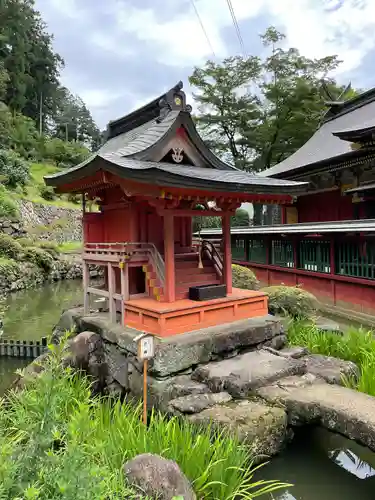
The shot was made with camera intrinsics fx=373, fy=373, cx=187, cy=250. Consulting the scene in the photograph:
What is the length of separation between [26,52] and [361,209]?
4223cm

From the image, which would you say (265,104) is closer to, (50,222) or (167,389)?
(50,222)

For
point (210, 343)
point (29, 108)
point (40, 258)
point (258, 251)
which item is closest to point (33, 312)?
point (40, 258)

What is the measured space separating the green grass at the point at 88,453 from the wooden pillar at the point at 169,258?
7.60 feet

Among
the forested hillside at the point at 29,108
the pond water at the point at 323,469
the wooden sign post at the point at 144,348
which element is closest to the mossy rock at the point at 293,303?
the pond water at the point at 323,469

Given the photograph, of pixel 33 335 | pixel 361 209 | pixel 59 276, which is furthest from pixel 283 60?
pixel 33 335

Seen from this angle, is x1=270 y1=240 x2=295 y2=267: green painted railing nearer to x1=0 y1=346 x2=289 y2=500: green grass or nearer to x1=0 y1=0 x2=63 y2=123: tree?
x1=0 y1=346 x2=289 y2=500: green grass

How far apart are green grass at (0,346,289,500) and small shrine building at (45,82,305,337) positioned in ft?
7.06

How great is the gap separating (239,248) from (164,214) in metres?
11.4

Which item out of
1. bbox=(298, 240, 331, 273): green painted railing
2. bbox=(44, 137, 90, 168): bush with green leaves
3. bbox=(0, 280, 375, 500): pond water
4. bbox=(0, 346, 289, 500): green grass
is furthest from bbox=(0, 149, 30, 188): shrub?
bbox=(0, 280, 375, 500): pond water

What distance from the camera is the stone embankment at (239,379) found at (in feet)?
14.9

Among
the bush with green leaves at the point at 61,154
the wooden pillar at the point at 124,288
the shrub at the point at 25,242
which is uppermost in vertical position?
the bush with green leaves at the point at 61,154

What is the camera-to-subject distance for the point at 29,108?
4859 centimetres

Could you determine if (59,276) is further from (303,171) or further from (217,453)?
(217,453)

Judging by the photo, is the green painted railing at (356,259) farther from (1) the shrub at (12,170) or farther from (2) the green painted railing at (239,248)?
(1) the shrub at (12,170)
